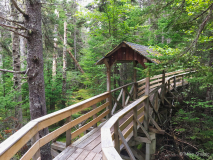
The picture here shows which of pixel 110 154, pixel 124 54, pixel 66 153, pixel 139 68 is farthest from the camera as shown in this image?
pixel 124 54

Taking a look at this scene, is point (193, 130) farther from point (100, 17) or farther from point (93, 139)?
point (100, 17)

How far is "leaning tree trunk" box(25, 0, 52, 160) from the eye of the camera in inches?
171

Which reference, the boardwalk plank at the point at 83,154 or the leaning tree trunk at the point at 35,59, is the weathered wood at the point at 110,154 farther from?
the leaning tree trunk at the point at 35,59

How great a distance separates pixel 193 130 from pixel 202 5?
15.6 ft

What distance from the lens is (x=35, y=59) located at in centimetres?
443

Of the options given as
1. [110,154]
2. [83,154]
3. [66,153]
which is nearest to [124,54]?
[83,154]

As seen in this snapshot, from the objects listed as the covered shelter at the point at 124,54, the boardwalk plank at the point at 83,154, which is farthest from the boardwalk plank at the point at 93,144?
the covered shelter at the point at 124,54

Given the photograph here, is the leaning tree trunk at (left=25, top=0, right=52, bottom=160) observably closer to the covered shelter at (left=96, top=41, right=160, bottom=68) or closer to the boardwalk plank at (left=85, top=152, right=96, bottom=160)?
the boardwalk plank at (left=85, top=152, right=96, bottom=160)

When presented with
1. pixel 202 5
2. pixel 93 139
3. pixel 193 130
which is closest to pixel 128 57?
pixel 202 5

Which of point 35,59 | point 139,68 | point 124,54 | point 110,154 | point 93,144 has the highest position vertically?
point 124,54

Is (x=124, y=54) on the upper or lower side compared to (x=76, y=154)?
upper

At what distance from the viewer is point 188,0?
514 centimetres

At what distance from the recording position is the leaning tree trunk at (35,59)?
4.34 meters

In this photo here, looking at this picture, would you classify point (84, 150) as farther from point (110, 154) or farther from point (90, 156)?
point (110, 154)
